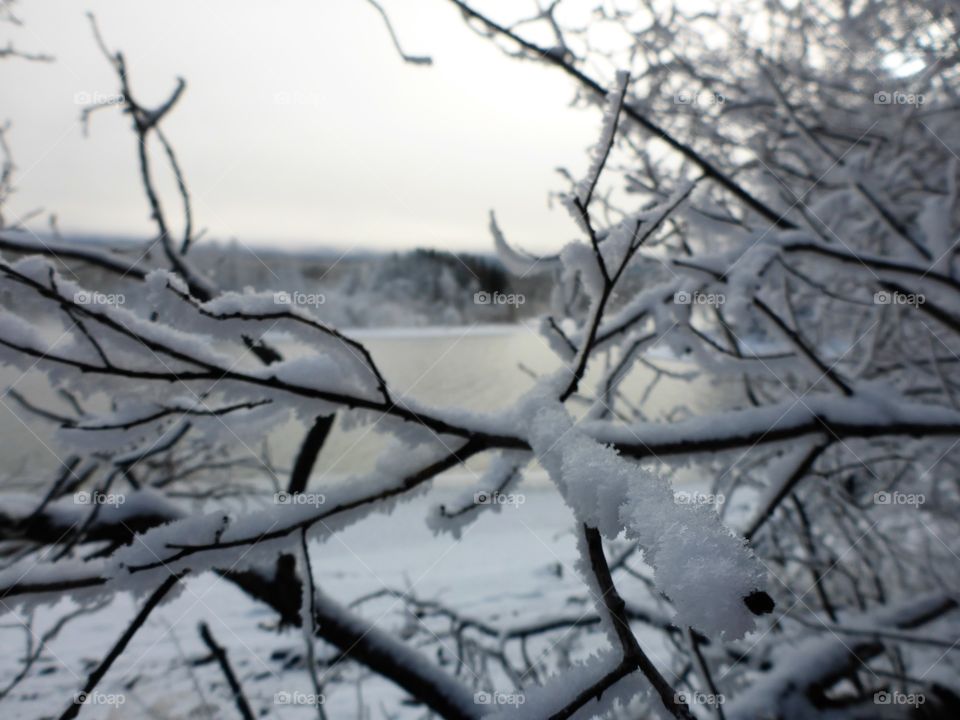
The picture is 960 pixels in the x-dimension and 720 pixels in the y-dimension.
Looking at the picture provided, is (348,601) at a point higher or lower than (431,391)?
lower

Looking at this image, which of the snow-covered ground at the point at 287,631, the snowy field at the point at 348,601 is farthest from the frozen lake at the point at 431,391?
the snow-covered ground at the point at 287,631

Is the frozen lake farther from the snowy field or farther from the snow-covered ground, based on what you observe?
the snow-covered ground

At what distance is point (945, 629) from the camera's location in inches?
122

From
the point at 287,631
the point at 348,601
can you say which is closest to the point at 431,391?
the point at 348,601

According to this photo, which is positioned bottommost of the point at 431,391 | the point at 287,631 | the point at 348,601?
the point at 348,601

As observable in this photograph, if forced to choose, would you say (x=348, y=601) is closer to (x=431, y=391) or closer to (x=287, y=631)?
(x=287, y=631)

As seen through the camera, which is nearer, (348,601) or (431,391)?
(348,601)

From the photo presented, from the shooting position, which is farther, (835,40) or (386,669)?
(835,40)

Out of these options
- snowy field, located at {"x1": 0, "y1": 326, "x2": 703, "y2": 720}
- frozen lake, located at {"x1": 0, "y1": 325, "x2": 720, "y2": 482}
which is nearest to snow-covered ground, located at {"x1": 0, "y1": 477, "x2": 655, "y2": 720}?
snowy field, located at {"x1": 0, "y1": 326, "x2": 703, "y2": 720}

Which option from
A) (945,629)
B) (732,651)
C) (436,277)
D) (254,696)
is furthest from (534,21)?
(945,629)

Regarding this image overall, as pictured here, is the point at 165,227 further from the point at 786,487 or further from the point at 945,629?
the point at 945,629

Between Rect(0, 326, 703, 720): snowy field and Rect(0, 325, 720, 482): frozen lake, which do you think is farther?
Rect(0, 325, 720, 482): frozen lake

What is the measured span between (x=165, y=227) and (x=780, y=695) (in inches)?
92.7

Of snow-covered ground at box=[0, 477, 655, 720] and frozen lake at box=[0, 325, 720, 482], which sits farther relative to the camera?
frozen lake at box=[0, 325, 720, 482]
